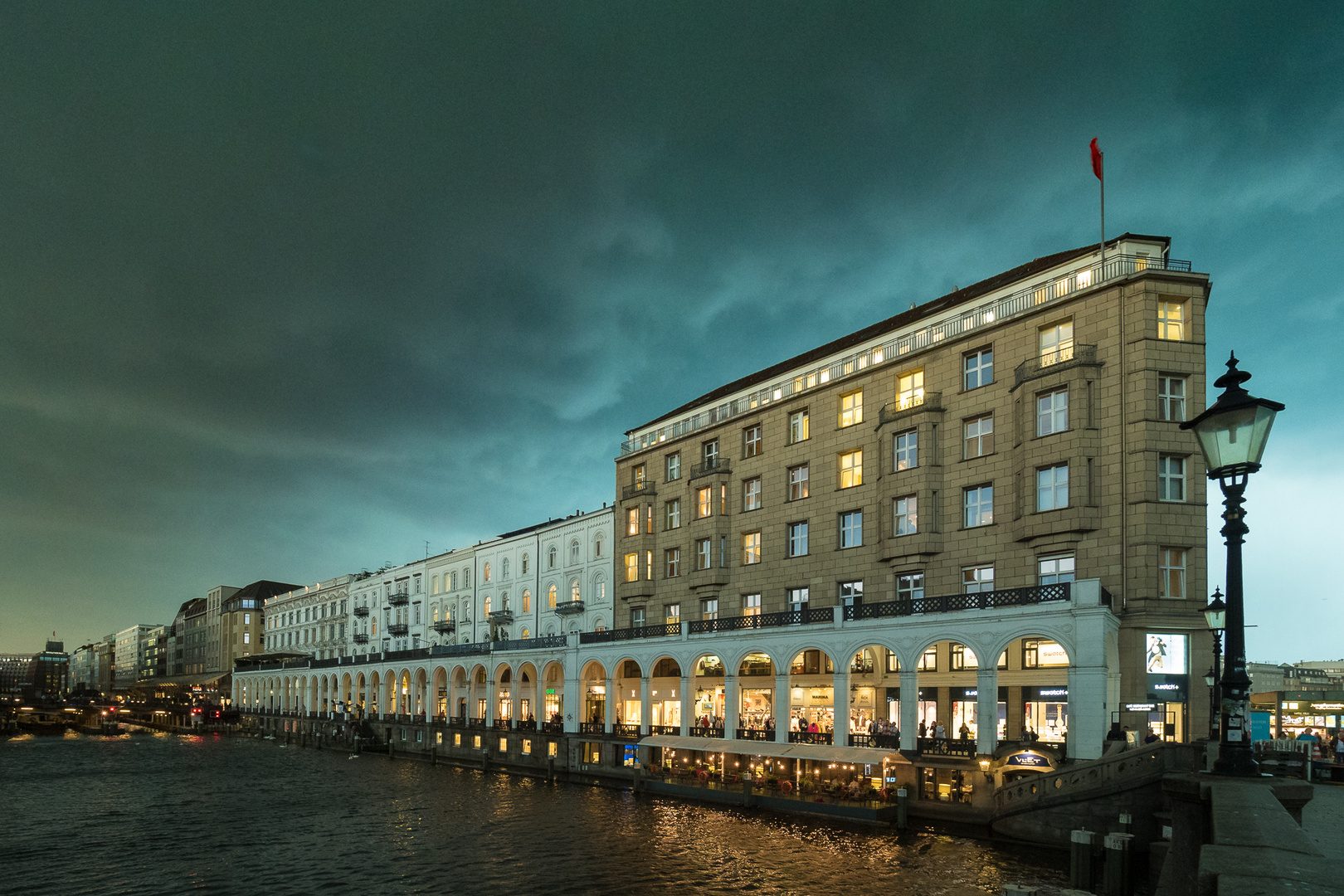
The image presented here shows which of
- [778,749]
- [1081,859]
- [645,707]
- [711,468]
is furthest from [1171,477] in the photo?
[645,707]

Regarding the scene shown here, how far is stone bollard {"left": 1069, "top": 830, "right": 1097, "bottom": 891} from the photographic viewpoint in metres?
27.1

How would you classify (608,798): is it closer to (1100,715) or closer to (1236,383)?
(1100,715)

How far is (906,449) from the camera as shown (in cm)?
5047

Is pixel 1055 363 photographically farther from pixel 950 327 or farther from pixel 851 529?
pixel 851 529

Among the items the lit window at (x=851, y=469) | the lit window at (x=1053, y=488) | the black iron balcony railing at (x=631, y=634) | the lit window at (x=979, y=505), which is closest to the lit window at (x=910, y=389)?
the lit window at (x=851, y=469)

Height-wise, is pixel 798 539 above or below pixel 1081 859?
above

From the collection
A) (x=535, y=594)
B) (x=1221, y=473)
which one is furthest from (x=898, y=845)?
(x=535, y=594)

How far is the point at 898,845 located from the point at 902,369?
25677 millimetres

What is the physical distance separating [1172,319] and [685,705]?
33.5m

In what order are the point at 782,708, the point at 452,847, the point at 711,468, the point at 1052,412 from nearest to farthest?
1. the point at 452,847
2. the point at 1052,412
3. the point at 782,708
4. the point at 711,468

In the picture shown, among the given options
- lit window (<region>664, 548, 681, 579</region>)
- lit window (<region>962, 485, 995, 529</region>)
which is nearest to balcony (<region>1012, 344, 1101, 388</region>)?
lit window (<region>962, 485, 995, 529</region>)

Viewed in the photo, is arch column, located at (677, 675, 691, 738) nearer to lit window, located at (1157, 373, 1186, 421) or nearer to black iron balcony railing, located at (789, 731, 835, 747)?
black iron balcony railing, located at (789, 731, 835, 747)

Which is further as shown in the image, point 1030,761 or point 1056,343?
point 1056,343

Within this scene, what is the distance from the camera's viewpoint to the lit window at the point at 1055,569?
138 ft
